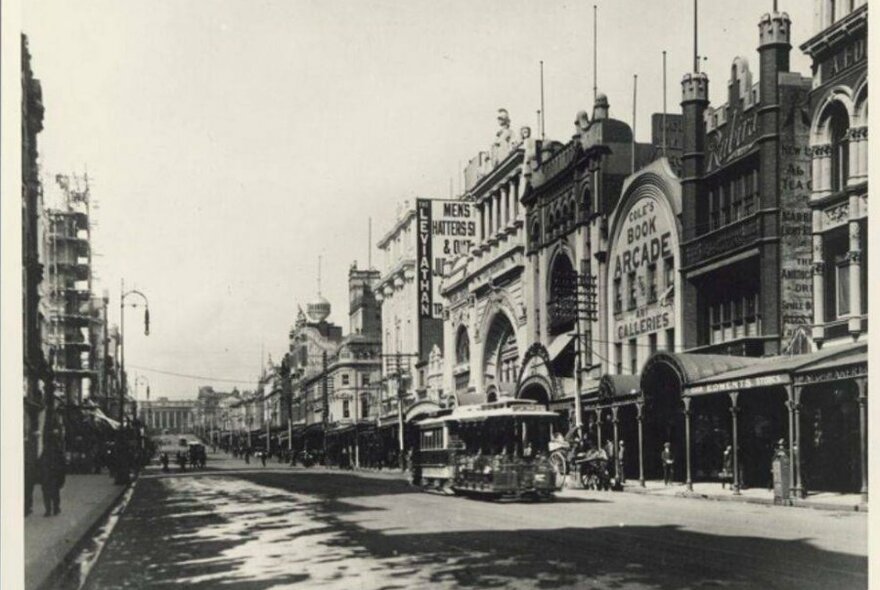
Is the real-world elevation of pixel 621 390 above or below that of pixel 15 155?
below

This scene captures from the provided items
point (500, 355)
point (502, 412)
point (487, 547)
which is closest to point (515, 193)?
point (500, 355)

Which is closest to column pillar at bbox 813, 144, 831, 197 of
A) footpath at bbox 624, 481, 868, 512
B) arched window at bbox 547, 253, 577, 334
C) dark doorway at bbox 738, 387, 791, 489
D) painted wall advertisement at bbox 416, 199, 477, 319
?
dark doorway at bbox 738, 387, 791, 489

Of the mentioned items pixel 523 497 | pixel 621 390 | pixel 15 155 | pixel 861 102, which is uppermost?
pixel 861 102

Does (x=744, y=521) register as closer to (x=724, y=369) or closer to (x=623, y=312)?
(x=724, y=369)

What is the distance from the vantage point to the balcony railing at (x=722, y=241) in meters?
32.7

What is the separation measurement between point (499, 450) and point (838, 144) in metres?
12.1

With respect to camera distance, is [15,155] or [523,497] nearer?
[15,155]

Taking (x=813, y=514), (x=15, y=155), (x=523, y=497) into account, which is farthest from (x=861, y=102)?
(x=15, y=155)

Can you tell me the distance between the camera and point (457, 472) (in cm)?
2998

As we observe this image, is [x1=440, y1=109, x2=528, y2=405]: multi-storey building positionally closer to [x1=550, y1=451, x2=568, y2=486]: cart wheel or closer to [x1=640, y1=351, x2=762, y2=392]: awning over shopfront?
[x1=550, y1=451, x2=568, y2=486]: cart wheel

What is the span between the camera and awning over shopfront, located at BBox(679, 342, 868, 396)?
2361 centimetres

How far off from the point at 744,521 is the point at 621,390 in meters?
17.6

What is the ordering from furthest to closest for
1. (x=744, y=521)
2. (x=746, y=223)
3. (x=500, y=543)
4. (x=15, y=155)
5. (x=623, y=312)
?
(x=623, y=312), (x=746, y=223), (x=744, y=521), (x=500, y=543), (x=15, y=155)

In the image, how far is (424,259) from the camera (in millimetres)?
69500
